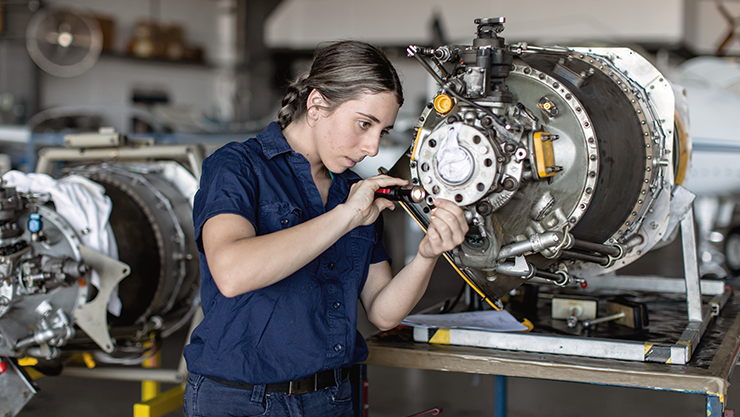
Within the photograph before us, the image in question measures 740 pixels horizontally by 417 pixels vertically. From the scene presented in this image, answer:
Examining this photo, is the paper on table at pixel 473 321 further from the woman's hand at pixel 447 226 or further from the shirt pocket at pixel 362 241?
the woman's hand at pixel 447 226

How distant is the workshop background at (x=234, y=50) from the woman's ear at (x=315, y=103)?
327 centimetres

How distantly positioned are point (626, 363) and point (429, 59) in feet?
2.39

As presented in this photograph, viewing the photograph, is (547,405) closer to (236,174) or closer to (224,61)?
(236,174)

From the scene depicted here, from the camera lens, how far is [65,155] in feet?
7.51

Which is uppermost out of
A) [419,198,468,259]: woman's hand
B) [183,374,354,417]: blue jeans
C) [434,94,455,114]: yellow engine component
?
[434,94,455,114]: yellow engine component

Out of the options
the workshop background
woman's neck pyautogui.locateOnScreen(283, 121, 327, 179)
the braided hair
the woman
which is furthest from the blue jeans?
the workshop background

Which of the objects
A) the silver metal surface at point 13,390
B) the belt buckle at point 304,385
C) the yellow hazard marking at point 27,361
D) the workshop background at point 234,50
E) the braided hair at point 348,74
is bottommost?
the silver metal surface at point 13,390

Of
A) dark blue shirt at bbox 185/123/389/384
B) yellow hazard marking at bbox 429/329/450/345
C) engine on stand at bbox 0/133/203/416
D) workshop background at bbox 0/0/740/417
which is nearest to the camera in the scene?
dark blue shirt at bbox 185/123/389/384

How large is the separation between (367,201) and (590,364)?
0.58 metres

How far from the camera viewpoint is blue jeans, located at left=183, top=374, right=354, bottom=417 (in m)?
1.15

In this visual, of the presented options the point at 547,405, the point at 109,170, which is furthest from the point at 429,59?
the point at 547,405

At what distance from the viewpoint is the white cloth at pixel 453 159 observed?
1.02 m

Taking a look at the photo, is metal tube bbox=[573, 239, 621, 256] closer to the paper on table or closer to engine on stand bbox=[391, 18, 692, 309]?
→ engine on stand bbox=[391, 18, 692, 309]

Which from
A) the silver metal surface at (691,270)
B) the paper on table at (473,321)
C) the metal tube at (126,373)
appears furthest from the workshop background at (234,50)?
the silver metal surface at (691,270)
